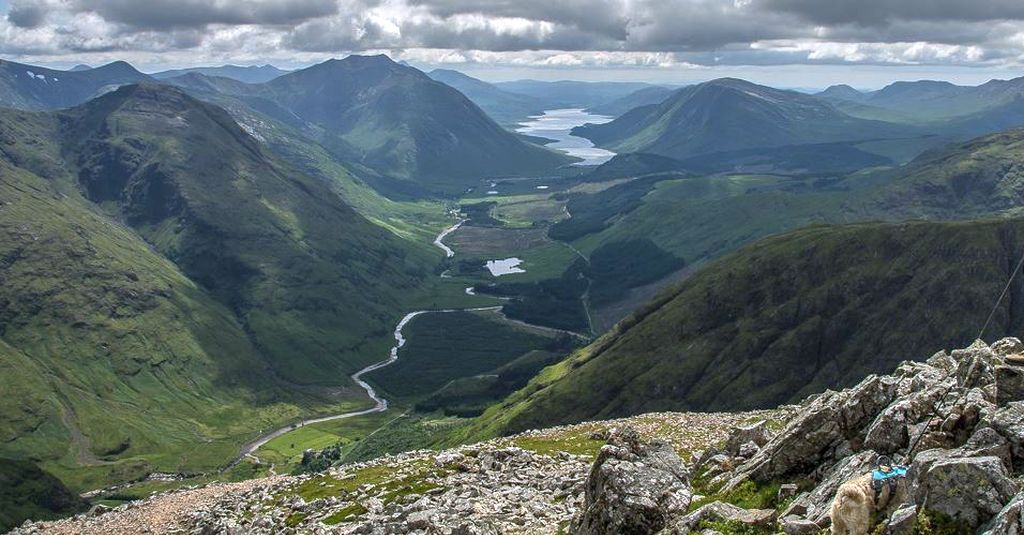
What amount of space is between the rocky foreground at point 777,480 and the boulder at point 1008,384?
6 cm

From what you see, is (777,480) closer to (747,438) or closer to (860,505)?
(860,505)

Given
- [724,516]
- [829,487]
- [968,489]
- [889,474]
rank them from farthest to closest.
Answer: [724,516]
[829,487]
[889,474]
[968,489]

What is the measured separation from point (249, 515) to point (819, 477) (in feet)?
171

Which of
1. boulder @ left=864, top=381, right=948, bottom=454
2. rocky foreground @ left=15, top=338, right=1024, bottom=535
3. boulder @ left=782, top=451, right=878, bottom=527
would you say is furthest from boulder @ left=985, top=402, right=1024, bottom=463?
boulder @ left=782, top=451, right=878, bottom=527

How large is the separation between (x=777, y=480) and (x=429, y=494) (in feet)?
105

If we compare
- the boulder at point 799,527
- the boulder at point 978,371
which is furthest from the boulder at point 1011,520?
the boulder at point 978,371

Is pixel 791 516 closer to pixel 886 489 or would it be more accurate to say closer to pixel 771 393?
pixel 886 489

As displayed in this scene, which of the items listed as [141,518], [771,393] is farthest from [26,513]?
[771,393]

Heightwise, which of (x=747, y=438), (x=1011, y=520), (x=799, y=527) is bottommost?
(x=747, y=438)

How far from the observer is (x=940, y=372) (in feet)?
132

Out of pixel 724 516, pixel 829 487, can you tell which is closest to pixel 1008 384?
pixel 829 487

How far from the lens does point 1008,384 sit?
1252 inches

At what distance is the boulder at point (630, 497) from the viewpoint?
117 feet

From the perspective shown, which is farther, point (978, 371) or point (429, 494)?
point (429, 494)
